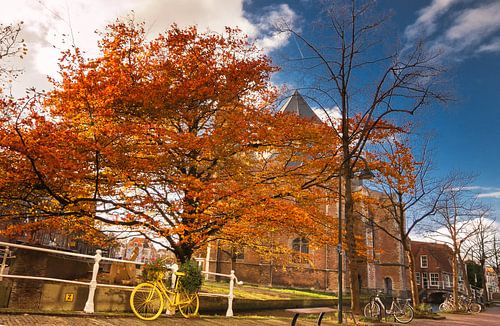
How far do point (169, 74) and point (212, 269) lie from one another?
28.6 m

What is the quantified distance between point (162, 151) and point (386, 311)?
11.1 m

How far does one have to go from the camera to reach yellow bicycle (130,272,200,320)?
8.02m

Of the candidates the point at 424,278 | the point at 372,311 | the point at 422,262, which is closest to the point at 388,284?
the point at 424,278

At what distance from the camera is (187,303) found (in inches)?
361

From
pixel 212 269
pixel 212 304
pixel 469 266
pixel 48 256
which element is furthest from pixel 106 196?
pixel 469 266

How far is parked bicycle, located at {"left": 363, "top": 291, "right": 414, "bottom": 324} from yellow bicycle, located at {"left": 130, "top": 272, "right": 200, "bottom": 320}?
7.35 meters

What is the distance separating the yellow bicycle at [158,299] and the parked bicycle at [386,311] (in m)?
7.35

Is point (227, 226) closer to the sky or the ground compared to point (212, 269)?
closer to the sky

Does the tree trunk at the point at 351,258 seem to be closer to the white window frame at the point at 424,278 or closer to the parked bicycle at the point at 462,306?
the parked bicycle at the point at 462,306

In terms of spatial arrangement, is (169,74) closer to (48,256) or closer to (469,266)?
(48,256)

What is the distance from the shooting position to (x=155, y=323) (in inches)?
299

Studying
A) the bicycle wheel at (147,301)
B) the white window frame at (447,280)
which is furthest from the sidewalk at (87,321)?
the white window frame at (447,280)

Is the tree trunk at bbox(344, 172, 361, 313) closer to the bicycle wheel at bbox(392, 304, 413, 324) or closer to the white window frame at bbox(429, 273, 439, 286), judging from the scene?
the bicycle wheel at bbox(392, 304, 413, 324)

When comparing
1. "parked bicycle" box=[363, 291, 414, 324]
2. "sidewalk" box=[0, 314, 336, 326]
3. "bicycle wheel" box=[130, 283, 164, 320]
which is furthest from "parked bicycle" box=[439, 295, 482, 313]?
"bicycle wheel" box=[130, 283, 164, 320]
